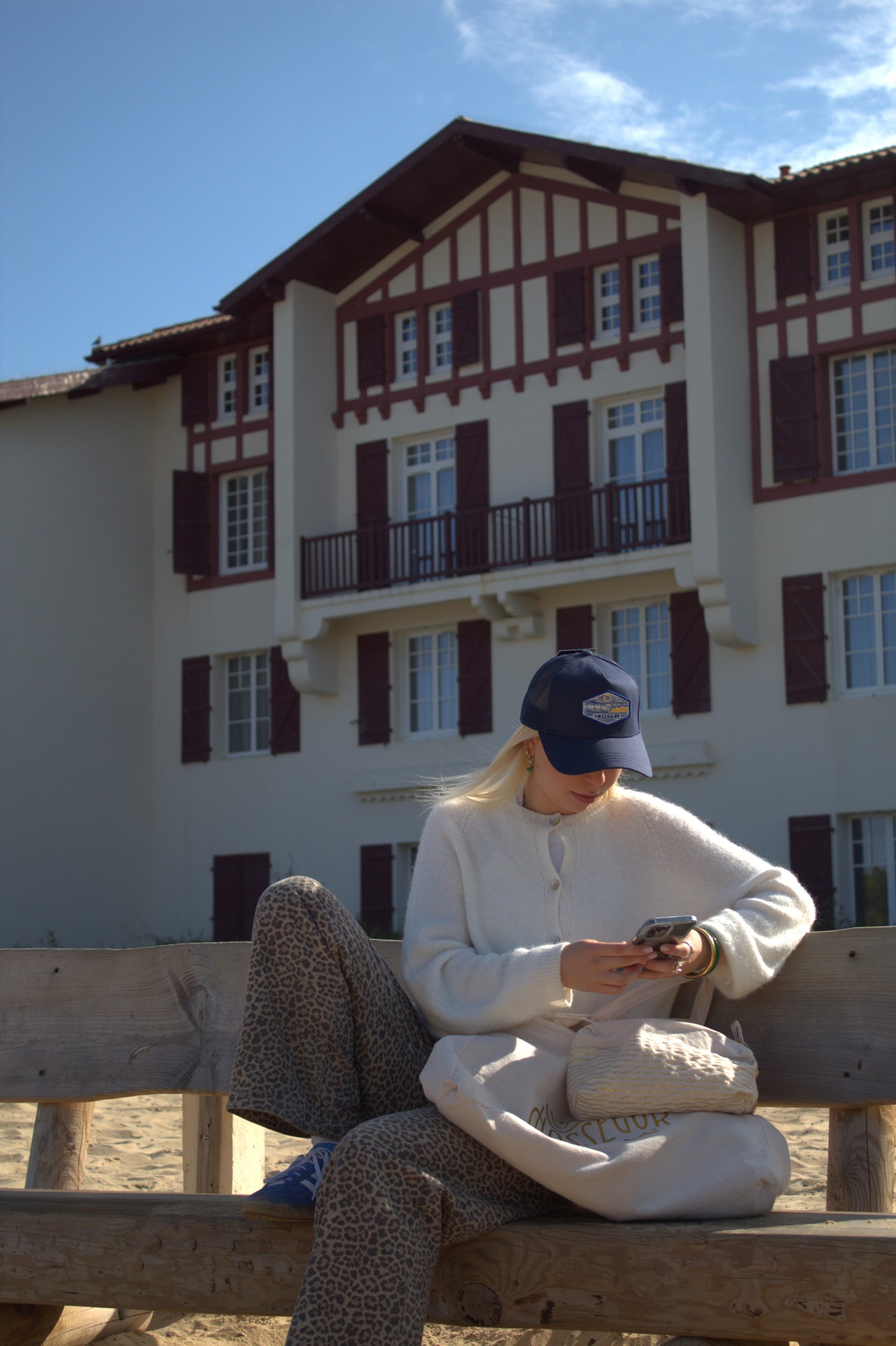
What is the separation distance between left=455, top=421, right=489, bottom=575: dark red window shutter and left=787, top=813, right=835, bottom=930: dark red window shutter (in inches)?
240

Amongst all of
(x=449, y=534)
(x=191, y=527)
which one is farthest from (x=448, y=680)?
(x=191, y=527)

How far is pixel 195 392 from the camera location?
27250 millimetres

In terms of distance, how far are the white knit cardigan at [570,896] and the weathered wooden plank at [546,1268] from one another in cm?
57

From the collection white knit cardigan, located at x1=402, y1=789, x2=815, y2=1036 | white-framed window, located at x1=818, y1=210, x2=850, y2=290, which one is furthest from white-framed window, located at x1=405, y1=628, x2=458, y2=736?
white knit cardigan, located at x1=402, y1=789, x2=815, y2=1036

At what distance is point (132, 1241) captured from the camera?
332 centimetres

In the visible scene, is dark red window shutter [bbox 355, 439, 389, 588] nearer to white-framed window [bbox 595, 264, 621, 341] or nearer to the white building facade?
the white building facade

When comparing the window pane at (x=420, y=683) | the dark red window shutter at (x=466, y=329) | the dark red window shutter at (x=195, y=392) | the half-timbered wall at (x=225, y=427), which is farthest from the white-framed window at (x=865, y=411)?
the dark red window shutter at (x=195, y=392)

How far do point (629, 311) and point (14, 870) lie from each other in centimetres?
1246

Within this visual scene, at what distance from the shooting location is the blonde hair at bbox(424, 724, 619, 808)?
152 inches

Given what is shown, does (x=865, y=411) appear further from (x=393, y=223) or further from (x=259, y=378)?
(x=259, y=378)

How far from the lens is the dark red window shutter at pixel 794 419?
70.3ft

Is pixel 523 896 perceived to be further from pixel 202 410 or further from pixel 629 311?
pixel 202 410

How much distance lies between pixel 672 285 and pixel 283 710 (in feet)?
29.6

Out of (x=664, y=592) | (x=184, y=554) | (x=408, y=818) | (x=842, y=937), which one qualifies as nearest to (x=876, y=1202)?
(x=842, y=937)
